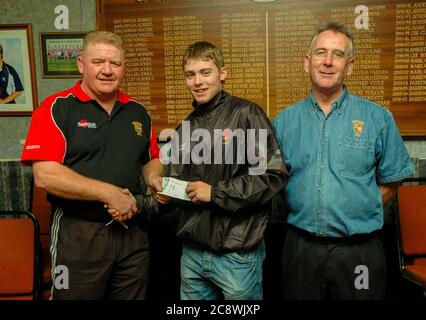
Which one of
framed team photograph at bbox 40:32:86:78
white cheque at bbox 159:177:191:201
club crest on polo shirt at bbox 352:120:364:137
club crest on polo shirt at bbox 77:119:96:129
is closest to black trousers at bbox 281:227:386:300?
club crest on polo shirt at bbox 352:120:364:137

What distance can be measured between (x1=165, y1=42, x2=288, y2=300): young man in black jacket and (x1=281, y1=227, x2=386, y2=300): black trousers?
187mm

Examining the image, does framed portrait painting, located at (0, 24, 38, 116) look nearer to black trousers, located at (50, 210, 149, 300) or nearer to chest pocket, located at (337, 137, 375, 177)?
black trousers, located at (50, 210, 149, 300)

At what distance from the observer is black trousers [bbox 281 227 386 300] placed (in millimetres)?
1709

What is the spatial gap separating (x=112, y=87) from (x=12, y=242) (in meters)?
1.05

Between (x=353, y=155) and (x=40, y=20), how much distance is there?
2.24 metres

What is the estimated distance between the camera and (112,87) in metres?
1.89

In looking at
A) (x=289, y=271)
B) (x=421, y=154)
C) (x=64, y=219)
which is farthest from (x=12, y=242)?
(x=421, y=154)

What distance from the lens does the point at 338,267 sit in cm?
171

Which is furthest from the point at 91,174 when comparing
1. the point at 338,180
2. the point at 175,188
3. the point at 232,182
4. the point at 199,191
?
the point at 338,180

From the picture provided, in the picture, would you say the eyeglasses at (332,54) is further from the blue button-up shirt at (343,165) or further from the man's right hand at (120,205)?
the man's right hand at (120,205)

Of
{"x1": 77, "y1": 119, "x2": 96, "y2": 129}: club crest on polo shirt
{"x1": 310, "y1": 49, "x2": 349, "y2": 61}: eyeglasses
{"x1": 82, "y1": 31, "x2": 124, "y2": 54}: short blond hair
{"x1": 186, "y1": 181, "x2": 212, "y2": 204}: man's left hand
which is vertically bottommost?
{"x1": 186, "y1": 181, "x2": 212, "y2": 204}: man's left hand

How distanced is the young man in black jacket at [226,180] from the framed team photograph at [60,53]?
50.5 inches

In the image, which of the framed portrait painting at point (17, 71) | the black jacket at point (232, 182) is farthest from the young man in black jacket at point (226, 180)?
the framed portrait painting at point (17, 71)
